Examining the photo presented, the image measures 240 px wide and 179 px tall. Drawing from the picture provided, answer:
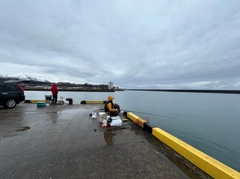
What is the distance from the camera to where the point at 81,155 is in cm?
273

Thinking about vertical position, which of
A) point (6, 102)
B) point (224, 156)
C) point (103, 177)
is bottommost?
point (224, 156)

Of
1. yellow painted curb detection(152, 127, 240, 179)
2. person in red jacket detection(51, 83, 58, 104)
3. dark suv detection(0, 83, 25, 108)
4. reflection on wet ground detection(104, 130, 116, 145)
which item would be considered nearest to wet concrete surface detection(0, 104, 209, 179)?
reflection on wet ground detection(104, 130, 116, 145)

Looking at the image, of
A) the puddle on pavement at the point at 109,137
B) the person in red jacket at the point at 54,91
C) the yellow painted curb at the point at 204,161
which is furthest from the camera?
the person in red jacket at the point at 54,91

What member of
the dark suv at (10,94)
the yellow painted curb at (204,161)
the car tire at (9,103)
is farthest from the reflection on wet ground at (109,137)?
the car tire at (9,103)

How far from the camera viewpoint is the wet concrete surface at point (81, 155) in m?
2.20

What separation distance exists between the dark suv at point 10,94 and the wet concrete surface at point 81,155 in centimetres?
504

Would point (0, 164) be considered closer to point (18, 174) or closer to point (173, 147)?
point (18, 174)

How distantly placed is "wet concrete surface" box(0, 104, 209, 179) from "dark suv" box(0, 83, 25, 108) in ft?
16.5

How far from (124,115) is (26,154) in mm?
4745

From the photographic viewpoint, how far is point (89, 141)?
3473 millimetres

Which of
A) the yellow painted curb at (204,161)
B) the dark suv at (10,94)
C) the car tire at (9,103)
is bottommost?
the yellow painted curb at (204,161)

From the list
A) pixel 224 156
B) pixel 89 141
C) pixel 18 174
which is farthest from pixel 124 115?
pixel 224 156

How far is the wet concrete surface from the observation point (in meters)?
2.20

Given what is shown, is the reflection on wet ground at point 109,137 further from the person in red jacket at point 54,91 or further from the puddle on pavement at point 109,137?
the person in red jacket at point 54,91
